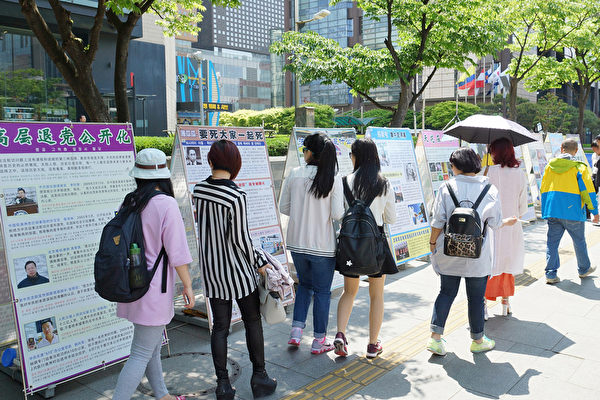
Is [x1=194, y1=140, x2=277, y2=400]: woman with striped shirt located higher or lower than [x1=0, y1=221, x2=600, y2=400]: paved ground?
higher

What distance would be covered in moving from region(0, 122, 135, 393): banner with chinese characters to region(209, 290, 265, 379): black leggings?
0.95m

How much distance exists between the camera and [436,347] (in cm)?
438

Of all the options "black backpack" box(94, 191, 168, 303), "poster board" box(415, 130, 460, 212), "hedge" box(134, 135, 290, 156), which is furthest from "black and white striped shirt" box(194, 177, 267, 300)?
"hedge" box(134, 135, 290, 156)

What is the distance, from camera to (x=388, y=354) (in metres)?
4.49

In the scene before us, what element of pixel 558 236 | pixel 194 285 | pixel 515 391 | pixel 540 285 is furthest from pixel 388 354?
pixel 558 236

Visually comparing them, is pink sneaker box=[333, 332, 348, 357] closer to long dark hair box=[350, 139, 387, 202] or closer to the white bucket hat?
long dark hair box=[350, 139, 387, 202]

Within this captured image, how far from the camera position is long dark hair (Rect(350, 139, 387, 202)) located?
13.5ft

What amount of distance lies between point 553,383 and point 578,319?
1752mm

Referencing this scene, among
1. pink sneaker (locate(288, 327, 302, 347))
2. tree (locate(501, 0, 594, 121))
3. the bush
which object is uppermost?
tree (locate(501, 0, 594, 121))

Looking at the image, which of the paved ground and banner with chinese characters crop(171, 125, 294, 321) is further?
banner with chinese characters crop(171, 125, 294, 321)

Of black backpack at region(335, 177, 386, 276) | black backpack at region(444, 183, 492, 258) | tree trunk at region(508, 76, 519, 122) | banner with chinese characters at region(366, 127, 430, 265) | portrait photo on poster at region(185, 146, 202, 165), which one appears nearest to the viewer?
black backpack at region(335, 177, 386, 276)

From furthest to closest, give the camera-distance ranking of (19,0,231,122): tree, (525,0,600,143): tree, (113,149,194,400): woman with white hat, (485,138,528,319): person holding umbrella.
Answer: (525,0,600,143): tree → (19,0,231,122): tree → (485,138,528,319): person holding umbrella → (113,149,194,400): woman with white hat

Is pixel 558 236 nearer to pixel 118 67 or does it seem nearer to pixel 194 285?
pixel 194 285

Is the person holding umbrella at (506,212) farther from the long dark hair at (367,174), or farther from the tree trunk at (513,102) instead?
the tree trunk at (513,102)
